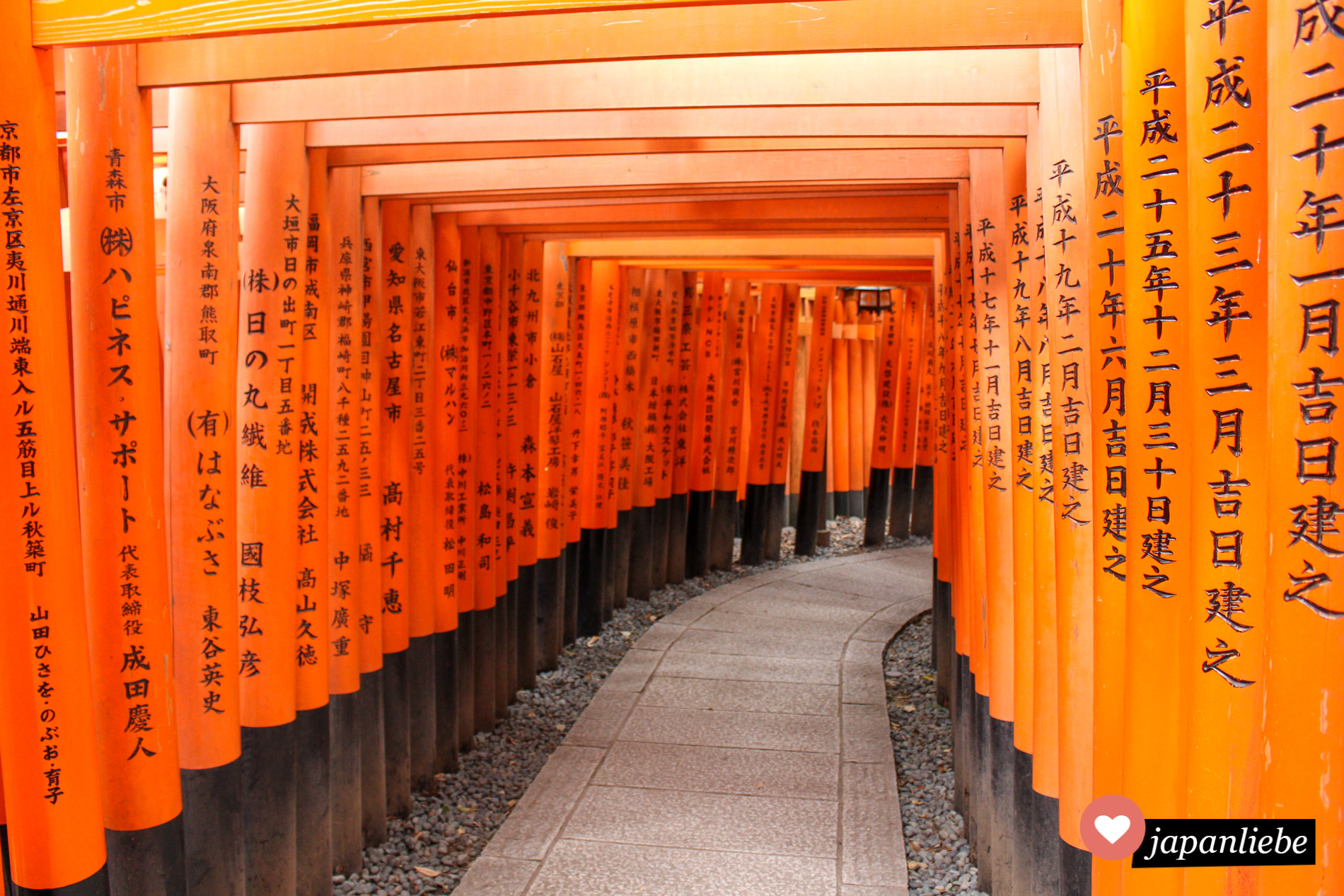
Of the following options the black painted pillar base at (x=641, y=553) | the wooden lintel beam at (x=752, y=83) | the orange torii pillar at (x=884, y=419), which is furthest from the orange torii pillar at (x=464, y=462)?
the orange torii pillar at (x=884, y=419)

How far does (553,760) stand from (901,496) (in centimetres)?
774

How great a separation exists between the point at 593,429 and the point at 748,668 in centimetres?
237

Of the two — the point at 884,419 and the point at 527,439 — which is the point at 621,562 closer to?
the point at 527,439

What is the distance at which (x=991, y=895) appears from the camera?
4227mm

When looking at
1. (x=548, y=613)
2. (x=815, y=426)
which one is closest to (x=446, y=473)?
(x=548, y=613)

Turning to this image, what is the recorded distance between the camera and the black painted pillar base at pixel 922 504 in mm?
12398

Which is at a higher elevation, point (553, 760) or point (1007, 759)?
point (1007, 759)

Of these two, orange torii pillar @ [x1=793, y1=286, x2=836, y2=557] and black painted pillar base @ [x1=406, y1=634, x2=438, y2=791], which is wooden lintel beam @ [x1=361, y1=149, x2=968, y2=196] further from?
orange torii pillar @ [x1=793, y1=286, x2=836, y2=557]

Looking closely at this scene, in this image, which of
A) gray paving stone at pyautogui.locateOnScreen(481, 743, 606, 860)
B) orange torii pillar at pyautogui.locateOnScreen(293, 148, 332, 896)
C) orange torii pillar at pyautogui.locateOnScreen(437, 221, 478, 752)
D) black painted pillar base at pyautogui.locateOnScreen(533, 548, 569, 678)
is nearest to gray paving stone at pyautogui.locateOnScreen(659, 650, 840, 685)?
black painted pillar base at pyautogui.locateOnScreen(533, 548, 569, 678)

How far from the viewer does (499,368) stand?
20.4ft

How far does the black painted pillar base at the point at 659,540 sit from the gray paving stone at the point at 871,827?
4.02 meters

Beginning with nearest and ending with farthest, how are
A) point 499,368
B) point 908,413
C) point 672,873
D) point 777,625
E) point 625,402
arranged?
A: point 672,873 → point 499,368 → point 777,625 → point 625,402 → point 908,413

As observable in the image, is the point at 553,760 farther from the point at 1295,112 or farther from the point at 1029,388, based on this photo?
the point at 1295,112

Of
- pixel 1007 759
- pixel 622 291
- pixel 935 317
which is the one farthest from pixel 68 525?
pixel 622 291
